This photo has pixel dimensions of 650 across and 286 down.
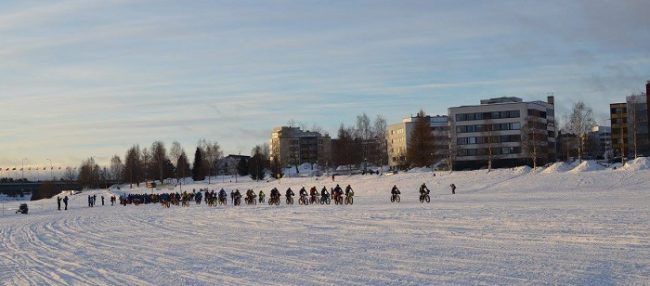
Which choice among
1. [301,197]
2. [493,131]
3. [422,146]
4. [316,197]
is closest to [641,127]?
[493,131]

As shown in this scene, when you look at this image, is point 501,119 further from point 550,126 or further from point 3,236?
point 3,236

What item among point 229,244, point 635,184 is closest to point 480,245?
point 229,244

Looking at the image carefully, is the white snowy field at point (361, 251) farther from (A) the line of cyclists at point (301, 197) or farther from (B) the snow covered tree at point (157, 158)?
(B) the snow covered tree at point (157, 158)

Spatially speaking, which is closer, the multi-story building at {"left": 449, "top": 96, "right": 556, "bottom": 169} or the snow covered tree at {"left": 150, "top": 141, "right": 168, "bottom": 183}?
the multi-story building at {"left": 449, "top": 96, "right": 556, "bottom": 169}

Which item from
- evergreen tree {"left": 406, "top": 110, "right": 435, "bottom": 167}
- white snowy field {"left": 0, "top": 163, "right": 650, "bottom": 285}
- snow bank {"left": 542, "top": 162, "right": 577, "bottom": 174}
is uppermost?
evergreen tree {"left": 406, "top": 110, "right": 435, "bottom": 167}

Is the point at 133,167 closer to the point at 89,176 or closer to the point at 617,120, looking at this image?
the point at 89,176

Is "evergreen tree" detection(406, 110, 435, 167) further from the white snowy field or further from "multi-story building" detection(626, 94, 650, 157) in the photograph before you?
the white snowy field

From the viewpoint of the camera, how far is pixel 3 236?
31.8 metres

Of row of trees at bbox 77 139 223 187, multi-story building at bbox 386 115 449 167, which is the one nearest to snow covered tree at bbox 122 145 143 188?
row of trees at bbox 77 139 223 187

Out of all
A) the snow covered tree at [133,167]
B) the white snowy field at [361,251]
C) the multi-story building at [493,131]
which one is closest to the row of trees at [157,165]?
the snow covered tree at [133,167]

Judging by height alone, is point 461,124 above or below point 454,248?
above

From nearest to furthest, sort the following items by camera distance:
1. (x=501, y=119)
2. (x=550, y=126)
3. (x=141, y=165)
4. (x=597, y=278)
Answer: (x=597, y=278)
(x=501, y=119)
(x=550, y=126)
(x=141, y=165)

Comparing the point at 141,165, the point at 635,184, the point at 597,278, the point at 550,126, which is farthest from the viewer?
the point at 141,165

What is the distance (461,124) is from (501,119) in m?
5.78
